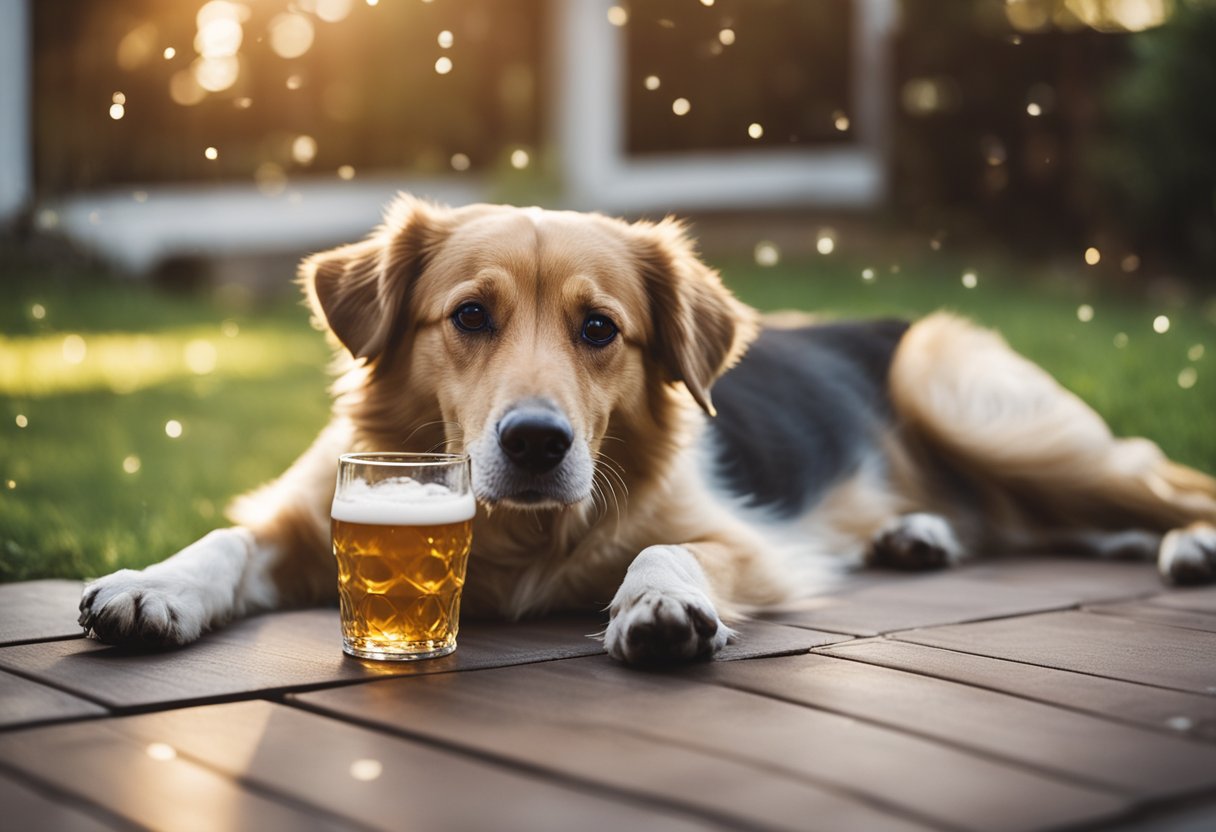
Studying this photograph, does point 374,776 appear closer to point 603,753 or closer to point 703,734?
point 603,753

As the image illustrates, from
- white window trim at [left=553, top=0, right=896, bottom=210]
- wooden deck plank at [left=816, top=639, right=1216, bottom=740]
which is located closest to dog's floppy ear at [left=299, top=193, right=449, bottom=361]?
wooden deck plank at [left=816, top=639, right=1216, bottom=740]

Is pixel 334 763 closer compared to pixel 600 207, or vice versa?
pixel 334 763

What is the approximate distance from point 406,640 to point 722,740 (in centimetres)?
77

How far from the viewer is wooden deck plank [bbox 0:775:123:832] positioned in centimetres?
164

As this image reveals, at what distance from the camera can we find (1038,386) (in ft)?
14.4

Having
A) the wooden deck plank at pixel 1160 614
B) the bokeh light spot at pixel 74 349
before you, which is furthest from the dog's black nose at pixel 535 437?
the bokeh light spot at pixel 74 349

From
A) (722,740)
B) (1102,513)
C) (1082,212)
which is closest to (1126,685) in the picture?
(722,740)

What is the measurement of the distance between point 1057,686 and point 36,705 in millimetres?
1660

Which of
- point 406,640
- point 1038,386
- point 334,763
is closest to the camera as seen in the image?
point 334,763

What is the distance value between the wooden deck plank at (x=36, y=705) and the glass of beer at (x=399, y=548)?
0.53 metres

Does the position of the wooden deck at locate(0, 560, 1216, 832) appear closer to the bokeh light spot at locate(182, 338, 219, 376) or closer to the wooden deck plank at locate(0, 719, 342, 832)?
the wooden deck plank at locate(0, 719, 342, 832)

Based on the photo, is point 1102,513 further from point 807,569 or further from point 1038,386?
point 807,569

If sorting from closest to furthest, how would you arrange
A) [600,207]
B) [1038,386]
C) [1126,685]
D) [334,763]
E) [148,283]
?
1. [334,763]
2. [1126,685]
3. [1038,386]
4. [148,283]
5. [600,207]

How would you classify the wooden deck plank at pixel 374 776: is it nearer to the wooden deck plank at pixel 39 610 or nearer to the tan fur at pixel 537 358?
the wooden deck plank at pixel 39 610
